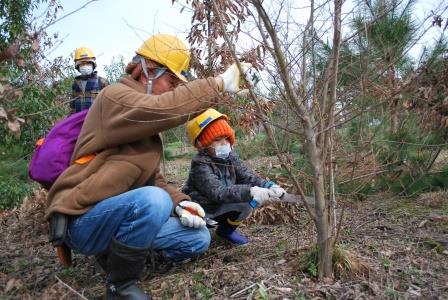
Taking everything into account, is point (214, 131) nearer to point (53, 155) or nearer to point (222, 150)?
point (222, 150)

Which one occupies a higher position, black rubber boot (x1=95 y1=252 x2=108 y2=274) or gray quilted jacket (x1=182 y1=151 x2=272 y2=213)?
gray quilted jacket (x1=182 y1=151 x2=272 y2=213)

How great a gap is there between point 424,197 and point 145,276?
238 cm

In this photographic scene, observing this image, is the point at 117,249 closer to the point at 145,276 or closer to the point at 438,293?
the point at 145,276

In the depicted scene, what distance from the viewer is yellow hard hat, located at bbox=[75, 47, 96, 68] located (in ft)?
15.2

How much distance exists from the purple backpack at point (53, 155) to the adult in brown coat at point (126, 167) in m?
0.08

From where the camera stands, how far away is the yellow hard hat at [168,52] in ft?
7.34

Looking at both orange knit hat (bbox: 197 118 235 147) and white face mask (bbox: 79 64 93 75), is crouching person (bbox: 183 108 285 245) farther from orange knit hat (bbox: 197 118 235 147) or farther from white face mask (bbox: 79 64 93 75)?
white face mask (bbox: 79 64 93 75)

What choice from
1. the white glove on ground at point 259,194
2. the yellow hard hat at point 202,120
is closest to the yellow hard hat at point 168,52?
the yellow hard hat at point 202,120

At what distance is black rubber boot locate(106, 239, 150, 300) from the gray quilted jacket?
670 millimetres

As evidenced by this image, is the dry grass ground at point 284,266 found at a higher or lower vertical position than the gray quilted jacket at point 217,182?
lower

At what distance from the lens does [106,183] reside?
211 centimetres

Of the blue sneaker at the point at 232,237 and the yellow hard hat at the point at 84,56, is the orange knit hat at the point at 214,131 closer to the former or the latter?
the blue sneaker at the point at 232,237

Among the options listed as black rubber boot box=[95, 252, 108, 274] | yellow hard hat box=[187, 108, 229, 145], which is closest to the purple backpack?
black rubber boot box=[95, 252, 108, 274]

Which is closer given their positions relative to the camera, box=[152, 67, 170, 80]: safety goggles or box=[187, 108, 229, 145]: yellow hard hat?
box=[152, 67, 170, 80]: safety goggles
